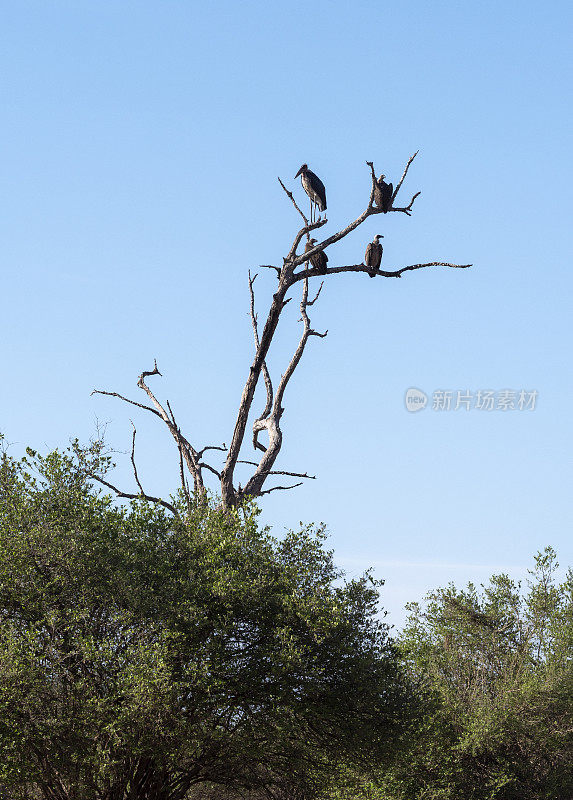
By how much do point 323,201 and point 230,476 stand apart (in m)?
6.90

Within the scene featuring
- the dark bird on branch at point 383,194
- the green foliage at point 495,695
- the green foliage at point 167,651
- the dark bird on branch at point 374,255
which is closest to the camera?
the green foliage at point 167,651

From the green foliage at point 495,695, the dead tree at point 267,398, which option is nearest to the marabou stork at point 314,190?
the dead tree at point 267,398

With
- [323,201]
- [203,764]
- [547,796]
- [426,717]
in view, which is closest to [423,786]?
[547,796]

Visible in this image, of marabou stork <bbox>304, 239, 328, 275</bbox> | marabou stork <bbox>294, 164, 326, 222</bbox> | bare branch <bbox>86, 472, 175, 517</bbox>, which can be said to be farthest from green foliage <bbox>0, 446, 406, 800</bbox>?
marabou stork <bbox>294, 164, 326, 222</bbox>

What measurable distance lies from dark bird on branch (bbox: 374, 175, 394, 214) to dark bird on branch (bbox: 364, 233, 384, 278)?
92cm

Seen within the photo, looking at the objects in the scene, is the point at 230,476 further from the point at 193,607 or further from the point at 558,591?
the point at 558,591

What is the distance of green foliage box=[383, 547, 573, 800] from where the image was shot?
88.6 feet

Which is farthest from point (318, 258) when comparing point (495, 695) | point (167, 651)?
point (495, 695)

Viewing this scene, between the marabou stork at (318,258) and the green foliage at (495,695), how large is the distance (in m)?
11.4

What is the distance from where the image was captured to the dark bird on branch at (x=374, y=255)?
21.8m

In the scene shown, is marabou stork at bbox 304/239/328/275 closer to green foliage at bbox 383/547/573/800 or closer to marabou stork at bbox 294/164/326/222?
marabou stork at bbox 294/164/326/222

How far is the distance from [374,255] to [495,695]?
14828 mm

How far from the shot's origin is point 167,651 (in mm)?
15867

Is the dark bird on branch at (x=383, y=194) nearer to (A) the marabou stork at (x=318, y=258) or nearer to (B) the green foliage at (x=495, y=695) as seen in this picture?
(A) the marabou stork at (x=318, y=258)
